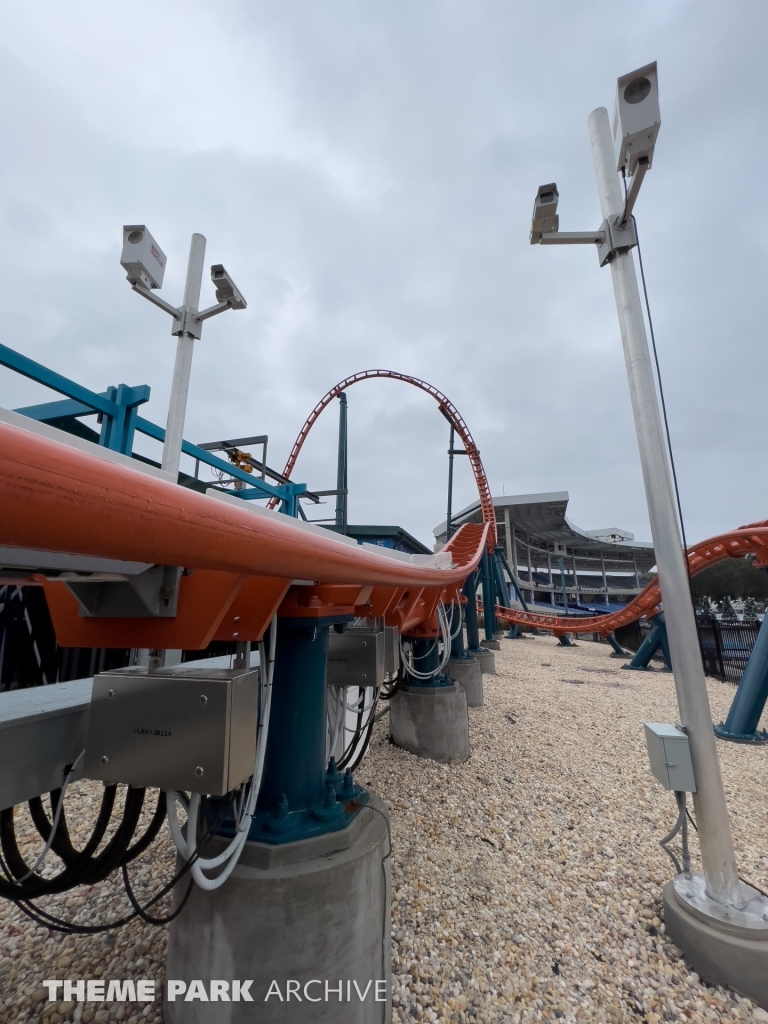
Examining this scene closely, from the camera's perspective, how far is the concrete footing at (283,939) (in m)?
1.45

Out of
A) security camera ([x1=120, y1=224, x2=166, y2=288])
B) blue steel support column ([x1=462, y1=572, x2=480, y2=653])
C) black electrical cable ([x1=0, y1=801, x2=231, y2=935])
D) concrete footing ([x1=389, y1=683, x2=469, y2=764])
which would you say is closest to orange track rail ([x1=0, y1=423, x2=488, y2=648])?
black electrical cable ([x1=0, y1=801, x2=231, y2=935])

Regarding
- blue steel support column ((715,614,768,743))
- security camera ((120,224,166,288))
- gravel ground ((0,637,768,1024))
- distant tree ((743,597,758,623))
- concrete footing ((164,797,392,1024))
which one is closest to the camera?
concrete footing ((164,797,392,1024))

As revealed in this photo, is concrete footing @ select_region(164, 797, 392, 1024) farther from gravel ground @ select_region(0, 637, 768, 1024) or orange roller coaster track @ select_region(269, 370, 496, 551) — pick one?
orange roller coaster track @ select_region(269, 370, 496, 551)

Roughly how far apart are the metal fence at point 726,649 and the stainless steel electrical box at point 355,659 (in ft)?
35.0

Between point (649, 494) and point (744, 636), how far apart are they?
38.4 feet

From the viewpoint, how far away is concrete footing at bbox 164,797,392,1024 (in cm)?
145

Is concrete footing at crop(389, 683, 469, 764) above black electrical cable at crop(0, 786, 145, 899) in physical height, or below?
below

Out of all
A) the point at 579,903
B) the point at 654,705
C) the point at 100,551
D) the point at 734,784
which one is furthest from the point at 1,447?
the point at 654,705

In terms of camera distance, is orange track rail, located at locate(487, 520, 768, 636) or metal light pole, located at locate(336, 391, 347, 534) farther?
metal light pole, located at locate(336, 391, 347, 534)

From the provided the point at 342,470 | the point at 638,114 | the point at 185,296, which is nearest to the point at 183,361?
the point at 185,296

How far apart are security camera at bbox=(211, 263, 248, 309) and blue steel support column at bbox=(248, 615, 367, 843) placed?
4.06 m

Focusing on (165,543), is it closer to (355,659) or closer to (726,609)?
(355,659)

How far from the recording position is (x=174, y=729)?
3.98 feet

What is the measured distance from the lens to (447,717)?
450 cm
